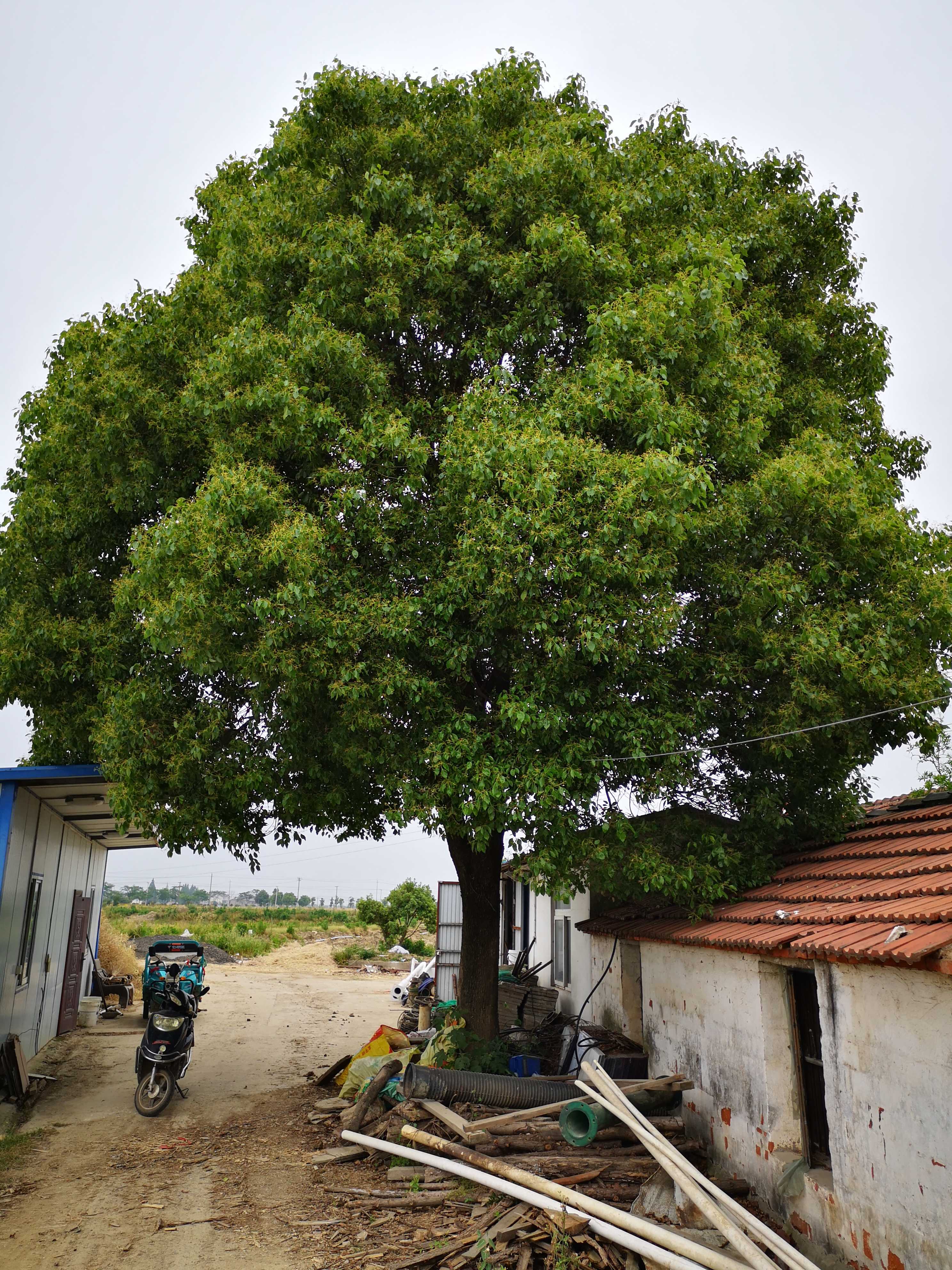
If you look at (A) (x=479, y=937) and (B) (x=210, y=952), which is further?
(B) (x=210, y=952)

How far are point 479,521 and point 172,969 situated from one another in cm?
831

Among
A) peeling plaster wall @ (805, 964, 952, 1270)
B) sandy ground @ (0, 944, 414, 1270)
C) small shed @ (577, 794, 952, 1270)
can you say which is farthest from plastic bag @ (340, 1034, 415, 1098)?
peeling plaster wall @ (805, 964, 952, 1270)

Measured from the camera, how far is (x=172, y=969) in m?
12.5

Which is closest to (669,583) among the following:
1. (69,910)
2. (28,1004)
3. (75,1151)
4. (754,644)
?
(754,644)

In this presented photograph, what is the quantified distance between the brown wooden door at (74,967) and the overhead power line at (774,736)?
41.9 feet

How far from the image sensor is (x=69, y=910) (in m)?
16.7

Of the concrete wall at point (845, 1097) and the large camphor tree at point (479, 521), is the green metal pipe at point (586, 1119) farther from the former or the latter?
the large camphor tree at point (479, 521)

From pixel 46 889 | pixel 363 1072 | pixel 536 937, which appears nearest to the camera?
pixel 363 1072

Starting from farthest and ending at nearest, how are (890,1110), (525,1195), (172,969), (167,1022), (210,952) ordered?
(210,952) < (172,969) < (167,1022) < (525,1195) < (890,1110)

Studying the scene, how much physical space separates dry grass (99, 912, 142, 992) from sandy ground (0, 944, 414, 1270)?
27.0 ft

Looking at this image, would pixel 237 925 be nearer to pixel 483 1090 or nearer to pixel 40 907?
pixel 40 907

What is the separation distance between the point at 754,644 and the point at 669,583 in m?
1.32

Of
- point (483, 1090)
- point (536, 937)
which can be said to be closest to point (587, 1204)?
point (483, 1090)

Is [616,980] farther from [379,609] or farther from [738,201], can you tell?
[738,201]
